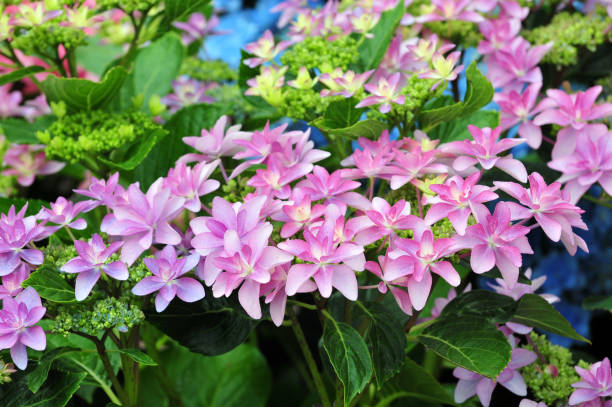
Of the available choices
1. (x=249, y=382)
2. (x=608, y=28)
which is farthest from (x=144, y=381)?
(x=608, y=28)

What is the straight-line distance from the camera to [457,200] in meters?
0.54

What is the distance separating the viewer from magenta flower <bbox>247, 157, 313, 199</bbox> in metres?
0.59

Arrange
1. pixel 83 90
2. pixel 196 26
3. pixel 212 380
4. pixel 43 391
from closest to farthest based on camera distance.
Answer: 1. pixel 43 391
2. pixel 83 90
3. pixel 212 380
4. pixel 196 26

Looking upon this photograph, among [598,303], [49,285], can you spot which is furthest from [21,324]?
[598,303]

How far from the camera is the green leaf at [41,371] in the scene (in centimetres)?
56

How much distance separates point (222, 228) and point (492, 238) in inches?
8.4

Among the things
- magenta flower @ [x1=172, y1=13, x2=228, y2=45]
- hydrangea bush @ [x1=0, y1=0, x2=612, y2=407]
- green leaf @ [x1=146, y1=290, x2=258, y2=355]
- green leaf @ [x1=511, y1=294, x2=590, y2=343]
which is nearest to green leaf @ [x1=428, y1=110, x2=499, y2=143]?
hydrangea bush @ [x1=0, y1=0, x2=612, y2=407]

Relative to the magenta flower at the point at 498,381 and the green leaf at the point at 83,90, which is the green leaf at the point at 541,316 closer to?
the magenta flower at the point at 498,381

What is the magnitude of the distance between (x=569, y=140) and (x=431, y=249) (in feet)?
0.92

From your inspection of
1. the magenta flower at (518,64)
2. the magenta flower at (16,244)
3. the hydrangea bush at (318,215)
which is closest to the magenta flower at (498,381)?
the hydrangea bush at (318,215)

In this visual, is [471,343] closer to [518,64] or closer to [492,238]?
[492,238]

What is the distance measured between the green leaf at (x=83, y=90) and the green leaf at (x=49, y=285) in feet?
0.76

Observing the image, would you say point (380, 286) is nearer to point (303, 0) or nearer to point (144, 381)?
point (144, 381)

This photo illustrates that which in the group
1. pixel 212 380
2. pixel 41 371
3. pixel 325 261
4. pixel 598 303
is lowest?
pixel 212 380
